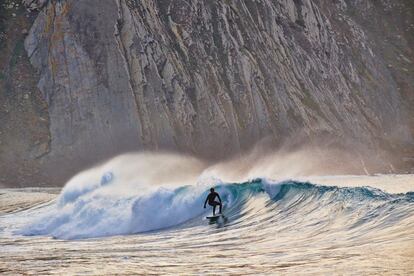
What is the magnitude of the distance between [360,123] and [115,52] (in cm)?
1907

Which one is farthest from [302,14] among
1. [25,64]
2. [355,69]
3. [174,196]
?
[174,196]

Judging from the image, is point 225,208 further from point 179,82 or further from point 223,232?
point 179,82

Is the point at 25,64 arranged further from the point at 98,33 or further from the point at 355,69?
the point at 355,69

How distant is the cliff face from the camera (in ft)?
158

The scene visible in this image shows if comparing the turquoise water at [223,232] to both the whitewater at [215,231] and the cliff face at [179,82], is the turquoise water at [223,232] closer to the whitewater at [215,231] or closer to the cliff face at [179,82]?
the whitewater at [215,231]

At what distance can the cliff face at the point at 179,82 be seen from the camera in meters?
48.3

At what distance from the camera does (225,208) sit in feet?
75.2

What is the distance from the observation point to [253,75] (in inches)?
2036

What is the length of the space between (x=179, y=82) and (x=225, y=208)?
91.3 feet

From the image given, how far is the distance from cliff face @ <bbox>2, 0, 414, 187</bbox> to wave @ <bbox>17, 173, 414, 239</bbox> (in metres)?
20.4

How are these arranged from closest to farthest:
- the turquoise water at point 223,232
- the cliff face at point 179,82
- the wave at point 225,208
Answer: the turquoise water at point 223,232 < the wave at point 225,208 < the cliff face at point 179,82

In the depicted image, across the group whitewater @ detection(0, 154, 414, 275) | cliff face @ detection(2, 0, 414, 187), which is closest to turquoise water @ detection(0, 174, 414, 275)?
whitewater @ detection(0, 154, 414, 275)

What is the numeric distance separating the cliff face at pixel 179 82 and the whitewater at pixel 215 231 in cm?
1731

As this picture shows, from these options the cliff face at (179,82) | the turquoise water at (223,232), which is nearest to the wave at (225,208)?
the turquoise water at (223,232)
